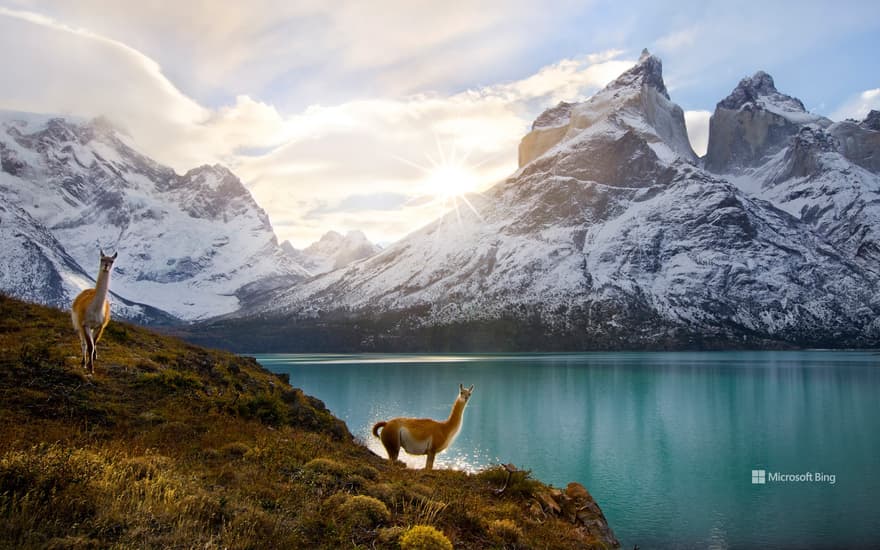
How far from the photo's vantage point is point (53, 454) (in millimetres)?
10500

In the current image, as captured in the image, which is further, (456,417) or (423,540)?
(456,417)

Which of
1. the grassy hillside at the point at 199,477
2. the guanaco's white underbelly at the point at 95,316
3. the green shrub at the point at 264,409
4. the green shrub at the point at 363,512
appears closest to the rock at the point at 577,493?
the grassy hillside at the point at 199,477

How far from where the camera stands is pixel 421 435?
19.8 meters

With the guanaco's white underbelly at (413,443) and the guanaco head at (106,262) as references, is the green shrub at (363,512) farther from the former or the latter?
the guanaco head at (106,262)

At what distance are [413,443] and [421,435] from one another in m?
0.43

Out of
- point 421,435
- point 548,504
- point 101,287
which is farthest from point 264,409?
point 548,504

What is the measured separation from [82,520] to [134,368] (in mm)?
13481

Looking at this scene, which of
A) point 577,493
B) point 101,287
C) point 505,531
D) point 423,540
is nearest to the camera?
point 423,540

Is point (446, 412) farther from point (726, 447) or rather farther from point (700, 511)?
point (700, 511)

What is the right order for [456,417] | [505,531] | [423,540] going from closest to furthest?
[423,540] < [505,531] < [456,417]

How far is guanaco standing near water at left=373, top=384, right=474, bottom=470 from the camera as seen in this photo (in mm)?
19750

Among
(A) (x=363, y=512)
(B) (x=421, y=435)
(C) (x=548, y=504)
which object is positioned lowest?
(C) (x=548, y=504)

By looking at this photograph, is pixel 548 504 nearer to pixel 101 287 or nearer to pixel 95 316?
pixel 95 316

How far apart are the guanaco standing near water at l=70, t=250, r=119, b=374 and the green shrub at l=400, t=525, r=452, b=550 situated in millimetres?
13677
